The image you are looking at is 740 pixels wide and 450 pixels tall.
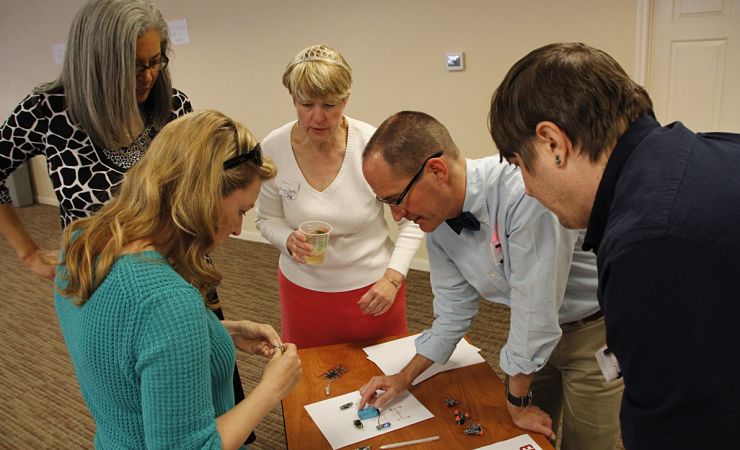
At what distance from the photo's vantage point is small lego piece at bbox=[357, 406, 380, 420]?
1.64m

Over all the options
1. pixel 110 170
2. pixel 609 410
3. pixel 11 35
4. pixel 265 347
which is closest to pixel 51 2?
pixel 11 35

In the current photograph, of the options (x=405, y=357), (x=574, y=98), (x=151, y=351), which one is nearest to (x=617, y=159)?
(x=574, y=98)

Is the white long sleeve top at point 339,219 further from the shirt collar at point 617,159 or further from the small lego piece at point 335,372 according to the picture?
the shirt collar at point 617,159

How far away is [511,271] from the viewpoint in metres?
1.53

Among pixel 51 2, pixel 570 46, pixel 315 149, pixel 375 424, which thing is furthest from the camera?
pixel 51 2

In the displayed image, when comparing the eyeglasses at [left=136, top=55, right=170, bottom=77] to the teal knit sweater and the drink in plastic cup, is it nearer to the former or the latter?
the drink in plastic cup

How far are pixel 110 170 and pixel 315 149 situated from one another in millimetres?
685

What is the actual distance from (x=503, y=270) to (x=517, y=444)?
0.42 metres

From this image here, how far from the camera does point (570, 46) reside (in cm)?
103

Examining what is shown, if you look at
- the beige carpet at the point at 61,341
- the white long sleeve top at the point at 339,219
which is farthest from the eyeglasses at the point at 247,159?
the beige carpet at the point at 61,341

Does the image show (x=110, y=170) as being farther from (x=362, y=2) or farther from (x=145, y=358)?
(x=362, y=2)

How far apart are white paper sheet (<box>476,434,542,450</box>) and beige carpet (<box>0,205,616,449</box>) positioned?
5.36 ft

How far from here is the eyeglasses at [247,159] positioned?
1.27 metres

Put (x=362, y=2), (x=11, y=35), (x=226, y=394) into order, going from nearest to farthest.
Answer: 1. (x=226, y=394)
2. (x=362, y=2)
3. (x=11, y=35)
